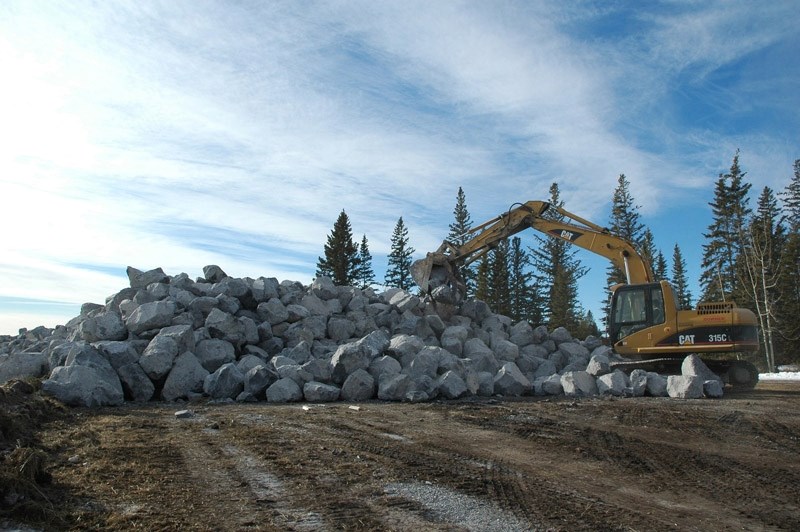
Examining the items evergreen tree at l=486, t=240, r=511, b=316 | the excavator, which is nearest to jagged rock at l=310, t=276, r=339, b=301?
the excavator

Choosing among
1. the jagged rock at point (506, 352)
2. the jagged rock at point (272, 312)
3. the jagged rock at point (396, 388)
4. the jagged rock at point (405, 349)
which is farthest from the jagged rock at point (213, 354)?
the jagged rock at point (506, 352)

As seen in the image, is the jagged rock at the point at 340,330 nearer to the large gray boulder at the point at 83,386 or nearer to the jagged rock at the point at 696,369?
the large gray boulder at the point at 83,386

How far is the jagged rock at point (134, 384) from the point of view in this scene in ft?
38.1

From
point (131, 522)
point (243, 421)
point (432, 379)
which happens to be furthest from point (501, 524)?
point (432, 379)

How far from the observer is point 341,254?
43.1 metres

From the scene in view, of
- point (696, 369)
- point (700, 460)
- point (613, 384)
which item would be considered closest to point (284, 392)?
point (613, 384)

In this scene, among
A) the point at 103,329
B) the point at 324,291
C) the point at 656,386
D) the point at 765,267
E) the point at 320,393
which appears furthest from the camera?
the point at 765,267

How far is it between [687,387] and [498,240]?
25.3 ft

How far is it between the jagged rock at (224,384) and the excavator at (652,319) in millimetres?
7602

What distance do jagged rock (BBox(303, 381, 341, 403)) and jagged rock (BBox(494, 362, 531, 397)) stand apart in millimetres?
3815

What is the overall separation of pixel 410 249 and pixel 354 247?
8055 mm

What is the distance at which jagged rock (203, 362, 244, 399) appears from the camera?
38.7 feet

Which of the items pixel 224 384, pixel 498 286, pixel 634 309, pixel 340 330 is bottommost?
pixel 224 384

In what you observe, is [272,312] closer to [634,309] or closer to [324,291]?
[324,291]
